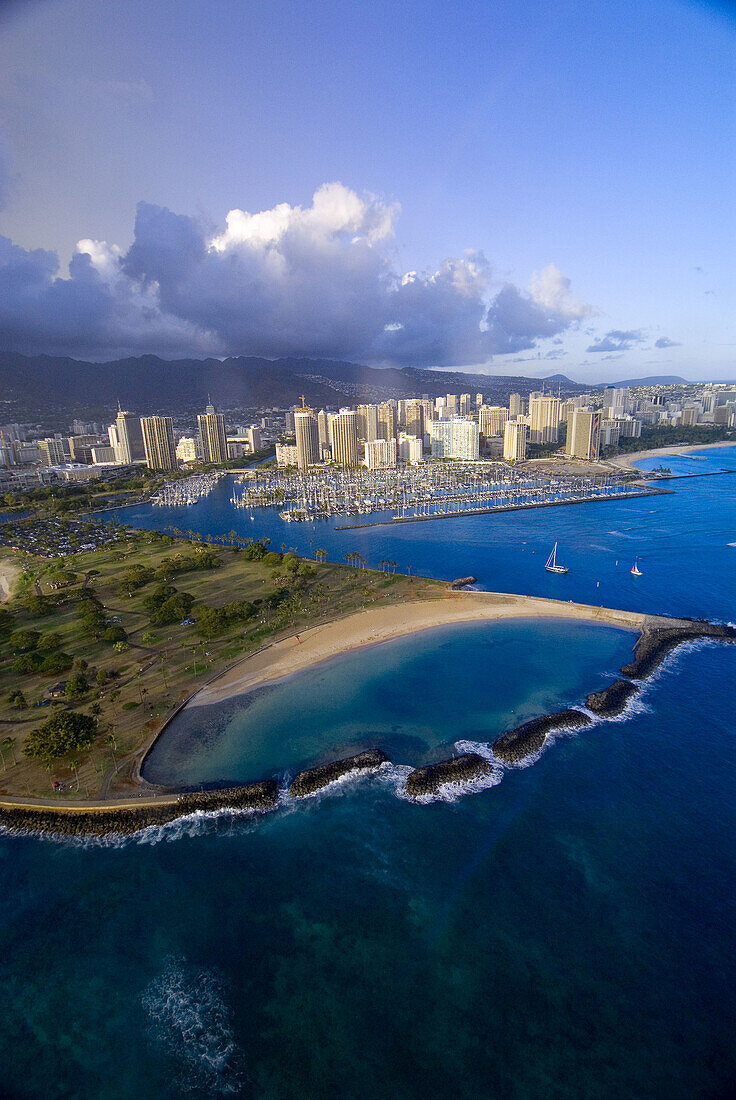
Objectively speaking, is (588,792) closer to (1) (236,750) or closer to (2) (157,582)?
(1) (236,750)

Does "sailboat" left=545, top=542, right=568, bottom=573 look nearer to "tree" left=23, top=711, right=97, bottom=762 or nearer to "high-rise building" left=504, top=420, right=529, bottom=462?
"tree" left=23, top=711, right=97, bottom=762

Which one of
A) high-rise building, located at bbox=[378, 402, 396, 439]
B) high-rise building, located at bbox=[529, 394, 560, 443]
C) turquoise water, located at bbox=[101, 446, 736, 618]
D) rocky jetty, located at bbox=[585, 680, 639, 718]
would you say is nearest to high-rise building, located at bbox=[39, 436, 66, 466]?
turquoise water, located at bbox=[101, 446, 736, 618]

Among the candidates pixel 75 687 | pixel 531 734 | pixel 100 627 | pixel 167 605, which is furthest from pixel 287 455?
pixel 531 734

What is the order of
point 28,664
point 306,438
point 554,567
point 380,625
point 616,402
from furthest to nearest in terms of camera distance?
Answer: point 616,402 → point 306,438 → point 554,567 → point 380,625 → point 28,664

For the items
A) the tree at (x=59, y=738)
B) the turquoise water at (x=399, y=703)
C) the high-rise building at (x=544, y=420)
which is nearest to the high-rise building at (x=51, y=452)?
the tree at (x=59, y=738)

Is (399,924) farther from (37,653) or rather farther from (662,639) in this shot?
(37,653)

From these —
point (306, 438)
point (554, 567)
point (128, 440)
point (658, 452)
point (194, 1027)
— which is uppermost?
point (128, 440)
